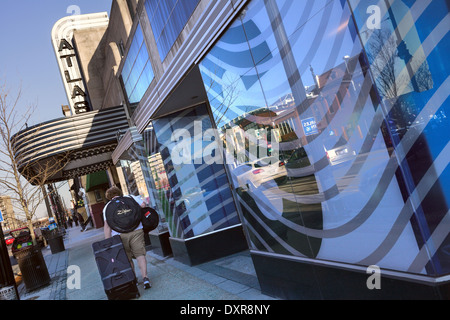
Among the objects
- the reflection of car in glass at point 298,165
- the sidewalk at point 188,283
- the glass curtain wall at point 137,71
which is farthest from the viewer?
the glass curtain wall at point 137,71

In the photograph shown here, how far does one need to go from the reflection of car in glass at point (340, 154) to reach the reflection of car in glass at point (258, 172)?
2.51 feet

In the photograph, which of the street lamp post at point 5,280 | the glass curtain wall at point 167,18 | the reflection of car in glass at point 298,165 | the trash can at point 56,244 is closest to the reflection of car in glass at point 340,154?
the reflection of car in glass at point 298,165

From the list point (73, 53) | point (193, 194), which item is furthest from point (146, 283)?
point (73, 53)

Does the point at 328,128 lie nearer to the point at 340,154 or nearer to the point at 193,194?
the point at 340,154

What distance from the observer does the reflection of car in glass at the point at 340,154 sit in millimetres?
3227

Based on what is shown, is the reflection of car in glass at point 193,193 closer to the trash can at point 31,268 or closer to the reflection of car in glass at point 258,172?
the reflection of car in glass at point 258,172

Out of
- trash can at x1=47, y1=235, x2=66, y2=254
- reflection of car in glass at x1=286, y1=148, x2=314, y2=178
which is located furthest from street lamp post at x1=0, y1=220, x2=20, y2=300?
trash can at x1=47, y1=235, x2=66, y2=254

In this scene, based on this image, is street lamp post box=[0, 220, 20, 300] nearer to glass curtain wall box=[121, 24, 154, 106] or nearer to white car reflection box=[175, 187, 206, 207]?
white car reflection box=[175, 187, 206, 207]

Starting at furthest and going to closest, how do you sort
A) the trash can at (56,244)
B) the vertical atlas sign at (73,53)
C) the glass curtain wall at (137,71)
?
the vertical atlas sign at (73,53) → the trash can at (56,244) → the glass curtain wall at (137,71)

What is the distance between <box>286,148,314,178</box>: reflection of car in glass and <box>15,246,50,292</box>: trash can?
8444 millimetres
